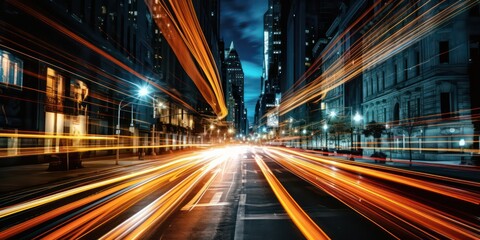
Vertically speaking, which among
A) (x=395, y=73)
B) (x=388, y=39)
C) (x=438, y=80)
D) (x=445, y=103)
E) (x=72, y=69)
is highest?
(x=388, y=39)

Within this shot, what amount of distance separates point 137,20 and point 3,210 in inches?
2091

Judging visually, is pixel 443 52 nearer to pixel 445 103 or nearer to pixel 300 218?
pixel 445 103

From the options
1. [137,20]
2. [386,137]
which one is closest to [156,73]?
[137,20]

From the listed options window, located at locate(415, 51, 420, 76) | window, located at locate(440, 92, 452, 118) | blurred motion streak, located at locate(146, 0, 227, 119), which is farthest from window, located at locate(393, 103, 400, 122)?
blurred motion streak, located at locate(146, 0, 227, 119)

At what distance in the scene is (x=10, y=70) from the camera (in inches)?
1123

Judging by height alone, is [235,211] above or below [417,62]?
below

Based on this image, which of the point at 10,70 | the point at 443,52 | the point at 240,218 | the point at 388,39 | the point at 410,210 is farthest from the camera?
the point at 388,39

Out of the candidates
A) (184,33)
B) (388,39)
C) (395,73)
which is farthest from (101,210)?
(184,33)

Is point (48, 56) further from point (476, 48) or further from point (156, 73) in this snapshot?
point (476, 48)

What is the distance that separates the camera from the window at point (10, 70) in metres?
27.2

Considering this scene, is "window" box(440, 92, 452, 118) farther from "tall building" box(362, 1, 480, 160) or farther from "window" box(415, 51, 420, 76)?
"window" box(415, 51, 420, 76)

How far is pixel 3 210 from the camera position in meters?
11.4

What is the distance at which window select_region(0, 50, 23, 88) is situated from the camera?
27.2m

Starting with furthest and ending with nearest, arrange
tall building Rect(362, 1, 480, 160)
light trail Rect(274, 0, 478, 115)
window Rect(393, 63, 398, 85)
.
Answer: window Rect(393, 63, 398, 85) → light trail Rect(274, 0, 478, 115) → tall building Rect(362, 1, 480, 160)
